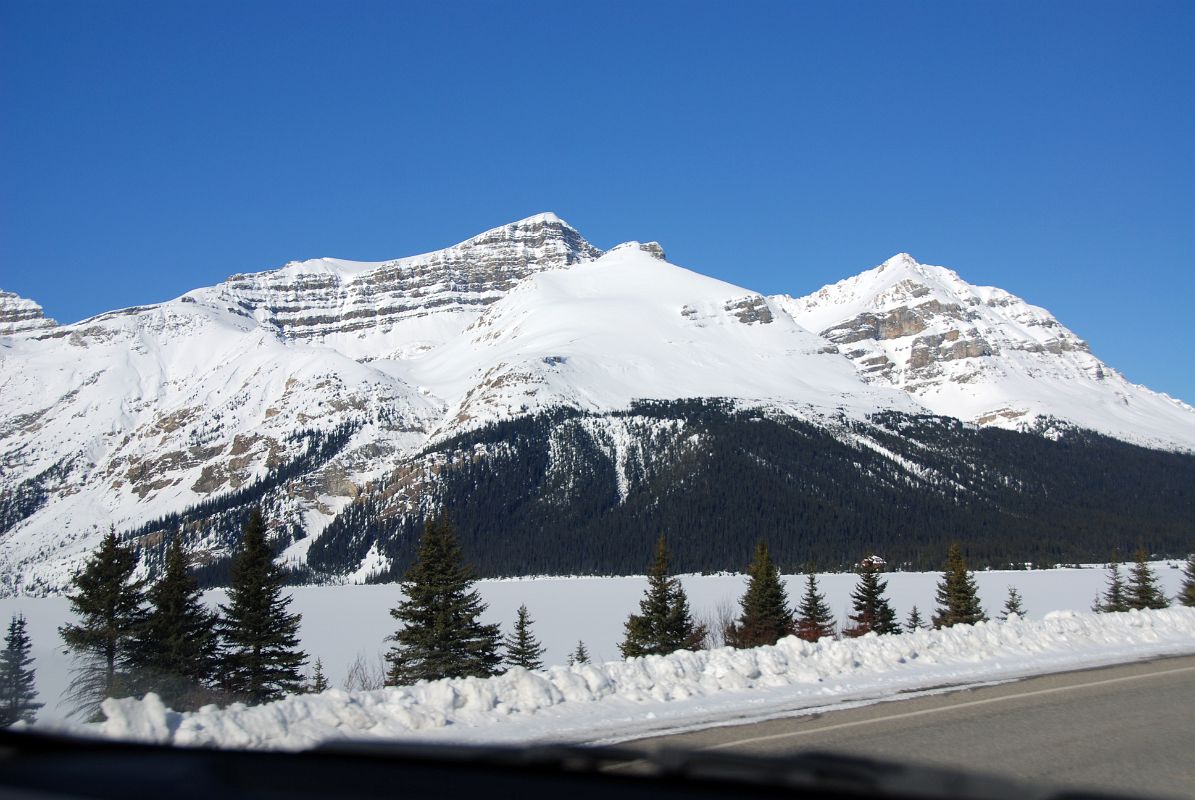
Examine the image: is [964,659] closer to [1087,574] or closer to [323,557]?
[1087,574]

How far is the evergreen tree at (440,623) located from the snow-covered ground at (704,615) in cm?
979

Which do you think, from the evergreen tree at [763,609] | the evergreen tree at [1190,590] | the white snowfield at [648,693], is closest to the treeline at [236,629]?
the evergreen tree at [763,609]

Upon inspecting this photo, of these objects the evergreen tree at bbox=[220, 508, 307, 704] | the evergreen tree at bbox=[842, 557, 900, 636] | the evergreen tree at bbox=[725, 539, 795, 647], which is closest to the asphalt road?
the evergreen tree at bbox=[220, 508, 307, 704]

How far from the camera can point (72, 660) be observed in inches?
816

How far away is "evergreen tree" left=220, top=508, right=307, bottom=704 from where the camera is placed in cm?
2583

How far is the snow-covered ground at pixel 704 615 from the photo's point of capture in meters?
14.2

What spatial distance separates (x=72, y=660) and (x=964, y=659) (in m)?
19.0

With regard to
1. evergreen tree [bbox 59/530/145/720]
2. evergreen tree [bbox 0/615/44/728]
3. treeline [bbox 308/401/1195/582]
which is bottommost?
evergreen tree [bbox 0/615/44/728]

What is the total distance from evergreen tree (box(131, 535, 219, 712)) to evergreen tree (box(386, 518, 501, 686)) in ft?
16.7

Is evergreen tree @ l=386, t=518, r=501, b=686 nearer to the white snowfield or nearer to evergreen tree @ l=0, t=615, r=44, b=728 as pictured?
evergreen tree @ l=0, t=615, r=44, b=728

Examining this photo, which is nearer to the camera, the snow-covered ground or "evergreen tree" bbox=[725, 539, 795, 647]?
the snow-covered ground

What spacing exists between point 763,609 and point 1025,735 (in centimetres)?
3161

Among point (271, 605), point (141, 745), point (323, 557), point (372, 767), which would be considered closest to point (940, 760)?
point (372, 767)

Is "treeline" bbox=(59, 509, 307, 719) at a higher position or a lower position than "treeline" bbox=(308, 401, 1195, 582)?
lower
